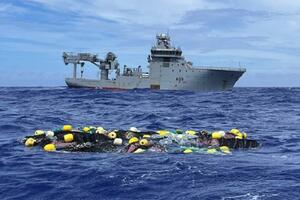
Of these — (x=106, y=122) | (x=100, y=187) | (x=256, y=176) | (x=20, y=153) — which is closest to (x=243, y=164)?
(x=256, y=176)

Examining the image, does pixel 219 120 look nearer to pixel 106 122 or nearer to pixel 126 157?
pixel 106 122

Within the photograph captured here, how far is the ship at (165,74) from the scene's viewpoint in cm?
9175

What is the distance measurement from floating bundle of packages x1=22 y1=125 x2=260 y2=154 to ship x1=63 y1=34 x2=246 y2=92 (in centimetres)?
6834

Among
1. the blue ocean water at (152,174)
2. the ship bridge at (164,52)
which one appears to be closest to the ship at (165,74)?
the ship bridge at (164,52)

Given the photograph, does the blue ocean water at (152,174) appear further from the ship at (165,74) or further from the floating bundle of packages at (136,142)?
the ship at (165,74)

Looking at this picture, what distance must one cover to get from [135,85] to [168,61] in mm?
8203

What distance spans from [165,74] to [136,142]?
7196 centimetres

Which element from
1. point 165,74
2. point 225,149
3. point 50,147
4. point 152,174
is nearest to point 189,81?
point 165,74

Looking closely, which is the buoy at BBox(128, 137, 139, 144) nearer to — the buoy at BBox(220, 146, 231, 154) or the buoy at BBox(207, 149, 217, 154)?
the buoy at BBox(207, 149, 217, 154)

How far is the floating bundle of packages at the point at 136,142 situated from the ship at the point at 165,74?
6834 cm

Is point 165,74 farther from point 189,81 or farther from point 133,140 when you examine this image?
point 133,140

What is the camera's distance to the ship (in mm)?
91750

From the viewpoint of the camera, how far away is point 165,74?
92.8 meters

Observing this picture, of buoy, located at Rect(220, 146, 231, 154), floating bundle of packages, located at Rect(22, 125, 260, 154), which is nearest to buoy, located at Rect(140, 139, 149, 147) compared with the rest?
floating bundle of packages, located at Rect(22, 125, 260, 154)
